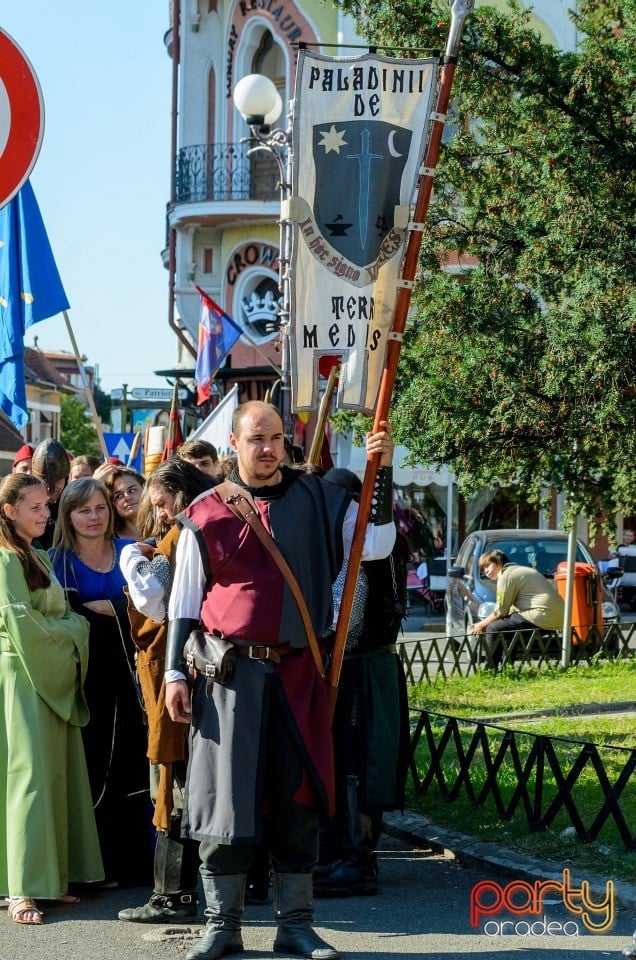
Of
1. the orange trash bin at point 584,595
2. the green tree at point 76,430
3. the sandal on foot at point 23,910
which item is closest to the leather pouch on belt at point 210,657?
the sandal on foot at point 23,910

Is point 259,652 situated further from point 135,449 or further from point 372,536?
point 135,449

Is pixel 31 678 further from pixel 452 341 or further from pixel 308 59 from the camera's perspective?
pixel 452 341

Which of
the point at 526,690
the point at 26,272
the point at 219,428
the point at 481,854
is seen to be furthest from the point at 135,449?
the point at 481,854

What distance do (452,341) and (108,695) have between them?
5191 mm

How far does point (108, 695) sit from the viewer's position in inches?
287

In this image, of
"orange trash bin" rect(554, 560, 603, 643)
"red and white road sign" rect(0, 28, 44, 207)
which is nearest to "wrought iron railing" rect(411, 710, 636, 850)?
"red and white road sign" rect(0, 28, 44, 207)

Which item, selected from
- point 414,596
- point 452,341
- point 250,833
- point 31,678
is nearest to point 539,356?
point 452,341

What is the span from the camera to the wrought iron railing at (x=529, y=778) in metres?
7.18

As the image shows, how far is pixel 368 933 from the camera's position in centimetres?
622

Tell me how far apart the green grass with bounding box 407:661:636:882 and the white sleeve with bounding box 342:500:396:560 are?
1991 mm

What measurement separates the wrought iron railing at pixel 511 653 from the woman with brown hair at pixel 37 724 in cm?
744

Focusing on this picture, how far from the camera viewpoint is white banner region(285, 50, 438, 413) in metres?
6.43

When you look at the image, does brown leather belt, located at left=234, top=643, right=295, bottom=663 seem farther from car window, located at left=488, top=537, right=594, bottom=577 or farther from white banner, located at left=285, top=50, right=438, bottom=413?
car window, located at left=488, top=537, right=594, bottom=577

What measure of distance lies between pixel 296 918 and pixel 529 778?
3064 mm
